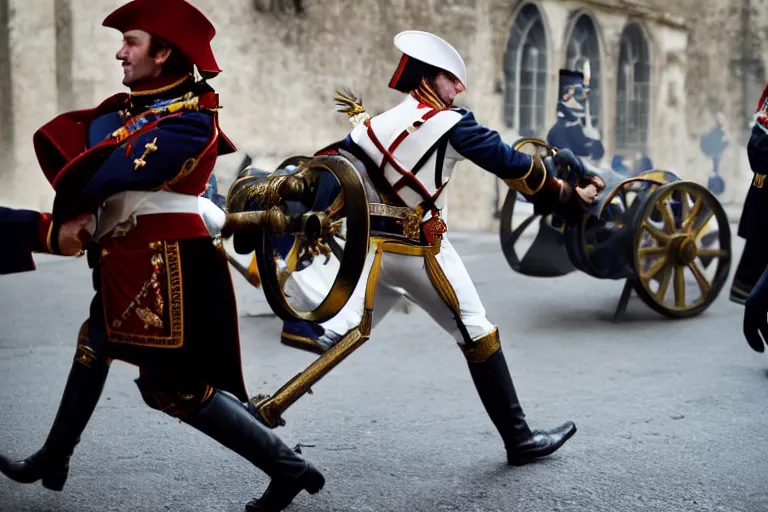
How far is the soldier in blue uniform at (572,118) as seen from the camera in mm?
7234

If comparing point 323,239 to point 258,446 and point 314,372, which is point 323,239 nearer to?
point 258,446

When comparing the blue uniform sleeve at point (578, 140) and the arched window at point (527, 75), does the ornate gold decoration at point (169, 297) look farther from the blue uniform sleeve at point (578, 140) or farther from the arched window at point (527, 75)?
the arched window at point (527, 75)

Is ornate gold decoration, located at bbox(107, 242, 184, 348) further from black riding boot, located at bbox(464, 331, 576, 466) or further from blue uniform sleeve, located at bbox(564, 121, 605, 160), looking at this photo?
blue uniform sleeve, located at bbox(564, 121, 605, 160)

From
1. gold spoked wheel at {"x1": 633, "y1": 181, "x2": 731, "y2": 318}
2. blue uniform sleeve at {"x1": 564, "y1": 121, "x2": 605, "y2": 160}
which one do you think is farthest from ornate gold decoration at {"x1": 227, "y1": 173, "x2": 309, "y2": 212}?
Result: blue uniform sleeve at {"x1": 564, "y1": 121, "x2": 605, "y2": 160}

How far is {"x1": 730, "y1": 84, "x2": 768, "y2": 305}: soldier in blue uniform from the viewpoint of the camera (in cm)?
550

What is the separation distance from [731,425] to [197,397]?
8.33 feet

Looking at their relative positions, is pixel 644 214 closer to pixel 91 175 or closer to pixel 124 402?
pixel 124 402

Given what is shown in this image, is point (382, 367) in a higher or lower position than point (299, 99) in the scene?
lower

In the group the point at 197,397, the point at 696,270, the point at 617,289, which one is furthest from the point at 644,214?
the point at 197,397

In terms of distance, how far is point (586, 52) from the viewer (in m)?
14.8

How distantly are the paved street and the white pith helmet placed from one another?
154 cm

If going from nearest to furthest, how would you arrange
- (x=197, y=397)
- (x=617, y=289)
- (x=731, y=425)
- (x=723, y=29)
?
(x=197, y=397), (x=731, y=425), (x=617, y=289), (x=723, y=29)

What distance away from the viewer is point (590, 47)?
14898 mm

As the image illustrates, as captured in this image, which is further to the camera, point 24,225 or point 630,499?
point 630,499
